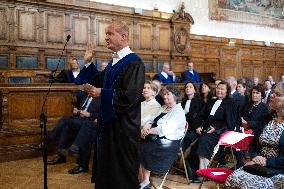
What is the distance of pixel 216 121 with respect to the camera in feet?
17.2

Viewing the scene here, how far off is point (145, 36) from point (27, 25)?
3.82 meters

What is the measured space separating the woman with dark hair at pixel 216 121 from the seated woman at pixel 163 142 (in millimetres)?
481

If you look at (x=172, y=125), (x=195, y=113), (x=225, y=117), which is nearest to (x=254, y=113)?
A: (x=225, y=117)

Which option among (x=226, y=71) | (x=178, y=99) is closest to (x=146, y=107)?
(x=178, y=99)

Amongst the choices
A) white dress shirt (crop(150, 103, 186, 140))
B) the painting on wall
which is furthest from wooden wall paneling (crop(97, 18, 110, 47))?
white dress shirt (crop(150, 103, 186, 140))

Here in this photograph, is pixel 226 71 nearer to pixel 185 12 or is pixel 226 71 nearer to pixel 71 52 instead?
pixel 185 12

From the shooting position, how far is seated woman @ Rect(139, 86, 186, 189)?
4.39m

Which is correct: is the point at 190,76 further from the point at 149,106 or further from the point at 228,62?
the point at 149,106

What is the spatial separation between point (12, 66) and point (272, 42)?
1208cm

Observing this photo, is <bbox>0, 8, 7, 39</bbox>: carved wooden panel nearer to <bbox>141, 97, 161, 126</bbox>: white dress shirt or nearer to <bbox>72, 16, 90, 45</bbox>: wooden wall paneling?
<bbox>72, 16, 90, 45</bbox>: wooden wall paneling

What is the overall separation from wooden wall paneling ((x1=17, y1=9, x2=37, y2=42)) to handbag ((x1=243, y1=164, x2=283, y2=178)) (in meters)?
7.43

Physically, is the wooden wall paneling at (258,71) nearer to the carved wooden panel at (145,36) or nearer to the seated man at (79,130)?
the carved wooden panel at (145,36)

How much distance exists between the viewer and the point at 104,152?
3.11 m

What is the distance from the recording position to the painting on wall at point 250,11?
14.3 m
